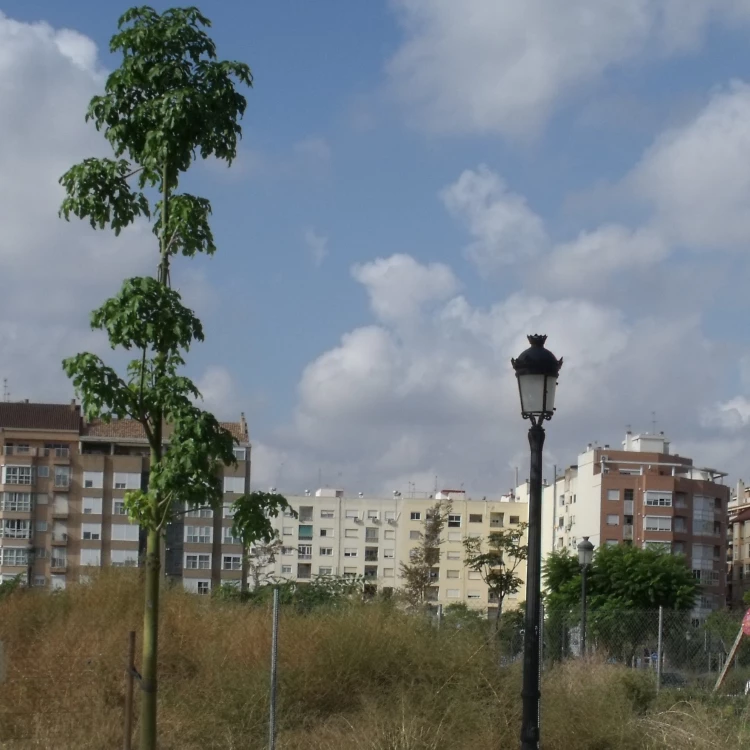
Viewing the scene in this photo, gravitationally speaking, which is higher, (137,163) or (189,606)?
(137,163)

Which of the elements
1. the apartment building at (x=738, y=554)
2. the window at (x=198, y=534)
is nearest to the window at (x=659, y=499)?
the apartment building at (x=738, y=554)

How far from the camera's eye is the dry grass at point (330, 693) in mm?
12703

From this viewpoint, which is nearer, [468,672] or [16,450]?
[468,672]

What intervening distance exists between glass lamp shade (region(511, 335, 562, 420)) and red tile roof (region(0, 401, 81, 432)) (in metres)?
83.4

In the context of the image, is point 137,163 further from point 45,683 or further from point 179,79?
point 45,683

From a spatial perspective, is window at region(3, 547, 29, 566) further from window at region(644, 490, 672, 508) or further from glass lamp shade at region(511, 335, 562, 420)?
glass lamp shade at region(511, 335, 562, 420)

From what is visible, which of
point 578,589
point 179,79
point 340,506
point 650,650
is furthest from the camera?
point 340,506

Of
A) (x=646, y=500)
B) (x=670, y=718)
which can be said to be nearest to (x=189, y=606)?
(x=670, y=718)

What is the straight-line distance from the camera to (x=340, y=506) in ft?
388

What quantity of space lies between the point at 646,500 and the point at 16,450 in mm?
48368

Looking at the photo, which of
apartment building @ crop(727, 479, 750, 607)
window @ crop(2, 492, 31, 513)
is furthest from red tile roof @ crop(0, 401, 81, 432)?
apartment building @ crop(727, 479, 750, 607)

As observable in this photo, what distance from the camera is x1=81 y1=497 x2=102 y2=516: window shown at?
87312 millimetres

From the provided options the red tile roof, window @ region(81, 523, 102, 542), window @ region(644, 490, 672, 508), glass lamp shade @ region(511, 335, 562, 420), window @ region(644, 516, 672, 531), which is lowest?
window @ region(81, 523, 102, 542)

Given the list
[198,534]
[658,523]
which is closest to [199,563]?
[198,534]
